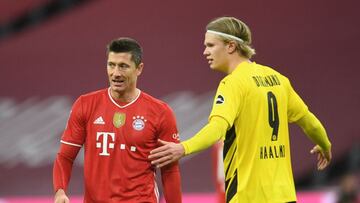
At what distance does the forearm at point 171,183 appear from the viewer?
722 centimetres

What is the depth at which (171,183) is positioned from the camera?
23.7ft

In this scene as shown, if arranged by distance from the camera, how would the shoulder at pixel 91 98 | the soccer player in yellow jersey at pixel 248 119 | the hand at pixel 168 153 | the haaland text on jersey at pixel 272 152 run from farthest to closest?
the shoulder at pixel 91 98 < the haaland text on jersey at pixel 272 152 < the soccer player in yellow jersey at pixel 248 119 < the hand at pixel 168 153

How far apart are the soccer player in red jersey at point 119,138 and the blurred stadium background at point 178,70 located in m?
9.09

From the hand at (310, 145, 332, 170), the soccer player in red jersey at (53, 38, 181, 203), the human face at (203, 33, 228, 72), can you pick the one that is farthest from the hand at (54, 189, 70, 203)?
the hand at (310, 145, 332, 170)

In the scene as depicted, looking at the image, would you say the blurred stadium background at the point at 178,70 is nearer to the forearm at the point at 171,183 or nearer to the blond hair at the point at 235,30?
the forearm at the point at 171,183

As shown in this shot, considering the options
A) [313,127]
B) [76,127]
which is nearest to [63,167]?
[76,127]

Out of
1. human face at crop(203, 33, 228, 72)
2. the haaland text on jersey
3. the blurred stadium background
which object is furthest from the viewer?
the blurred stadium background

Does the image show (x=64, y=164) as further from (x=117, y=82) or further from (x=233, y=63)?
(x=233, y=63)

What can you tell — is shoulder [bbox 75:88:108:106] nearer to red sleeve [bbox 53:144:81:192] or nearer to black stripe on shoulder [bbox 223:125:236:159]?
red sleeve [bbox 53:144:81:192]

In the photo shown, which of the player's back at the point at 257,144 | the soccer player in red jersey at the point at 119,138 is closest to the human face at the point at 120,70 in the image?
the soccer player in red jersey at the point at 119,138

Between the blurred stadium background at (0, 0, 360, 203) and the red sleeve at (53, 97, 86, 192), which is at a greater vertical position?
the blurred stadium background at (0, 0, 360, 203)

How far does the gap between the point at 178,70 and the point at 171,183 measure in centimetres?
1058

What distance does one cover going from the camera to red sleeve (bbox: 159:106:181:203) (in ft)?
23.5

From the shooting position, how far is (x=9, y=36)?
61.7 ft
